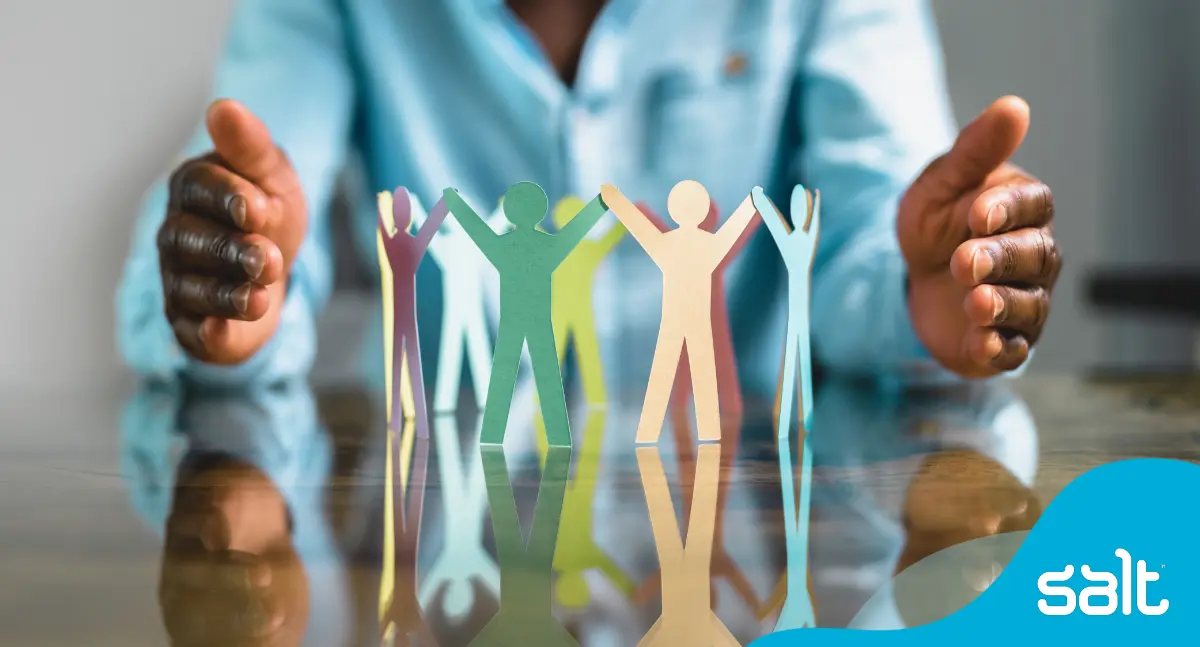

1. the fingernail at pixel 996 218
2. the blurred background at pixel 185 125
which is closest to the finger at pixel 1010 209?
the fingernail at pixel 996 218

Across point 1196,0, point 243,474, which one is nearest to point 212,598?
point 243,474

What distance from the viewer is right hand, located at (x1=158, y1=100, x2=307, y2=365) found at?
0.63m

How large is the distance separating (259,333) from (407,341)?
209mm

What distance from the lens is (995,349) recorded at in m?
0.62

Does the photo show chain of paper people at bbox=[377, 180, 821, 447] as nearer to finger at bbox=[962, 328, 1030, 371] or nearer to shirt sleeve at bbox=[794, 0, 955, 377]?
finger at bbox=[962, 328, 1030, 371]

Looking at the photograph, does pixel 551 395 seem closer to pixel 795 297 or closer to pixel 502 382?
pixel 502 382

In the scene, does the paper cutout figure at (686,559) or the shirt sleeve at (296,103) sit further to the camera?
the shirt sleeve at (296,103)

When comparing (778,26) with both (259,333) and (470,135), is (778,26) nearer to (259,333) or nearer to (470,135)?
(470,135)

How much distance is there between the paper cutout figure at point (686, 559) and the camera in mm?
226

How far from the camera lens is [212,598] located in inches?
9.8

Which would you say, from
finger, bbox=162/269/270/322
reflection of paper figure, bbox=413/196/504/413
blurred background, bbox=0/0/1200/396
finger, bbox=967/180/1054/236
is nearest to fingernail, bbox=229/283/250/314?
finger, bbox=162/269/270/322

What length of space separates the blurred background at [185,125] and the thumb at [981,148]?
1.58m

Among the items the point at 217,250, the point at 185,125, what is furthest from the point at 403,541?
the point at 185,125

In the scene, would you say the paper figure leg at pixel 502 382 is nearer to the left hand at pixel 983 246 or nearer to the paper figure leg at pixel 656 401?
the paper figure leg at pixel 656 401
